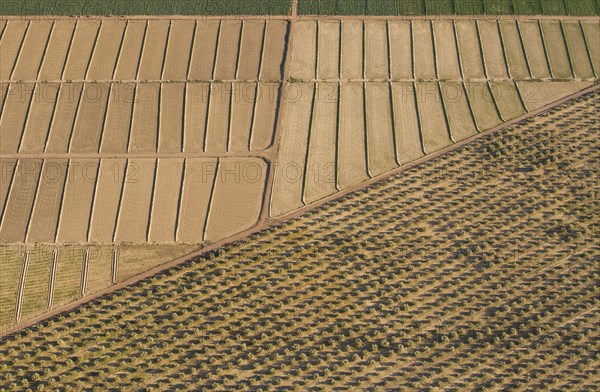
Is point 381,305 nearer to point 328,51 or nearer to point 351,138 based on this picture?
point 351,138

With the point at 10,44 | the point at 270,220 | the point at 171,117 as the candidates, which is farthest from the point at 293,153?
the point at 10,44

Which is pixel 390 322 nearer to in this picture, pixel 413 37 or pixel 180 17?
pixel 413 37

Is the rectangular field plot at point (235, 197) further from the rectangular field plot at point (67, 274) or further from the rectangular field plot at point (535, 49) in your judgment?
the rectangular field plot at point (535, 49)

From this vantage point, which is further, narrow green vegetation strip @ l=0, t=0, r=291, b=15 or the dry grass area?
narrow green vegetation strip @ l=0, t=0, r=291, b=15

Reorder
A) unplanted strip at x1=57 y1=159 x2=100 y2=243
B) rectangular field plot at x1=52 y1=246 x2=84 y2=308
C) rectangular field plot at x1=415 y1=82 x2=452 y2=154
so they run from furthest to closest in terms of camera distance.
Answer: rectangular field plot at x1=415 y1=82 x2=452 y2=154 → unplanted strip at x1=57 y1=159 x2=100 y2=243 → rectangular field plot at x1=52 y1=246 x2=84 y2=308

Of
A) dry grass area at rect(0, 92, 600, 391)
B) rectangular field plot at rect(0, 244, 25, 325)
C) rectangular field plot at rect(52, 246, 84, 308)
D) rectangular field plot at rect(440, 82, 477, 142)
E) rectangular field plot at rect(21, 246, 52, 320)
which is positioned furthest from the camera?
rectangular field plot at rect(440, 82, 477, 142)

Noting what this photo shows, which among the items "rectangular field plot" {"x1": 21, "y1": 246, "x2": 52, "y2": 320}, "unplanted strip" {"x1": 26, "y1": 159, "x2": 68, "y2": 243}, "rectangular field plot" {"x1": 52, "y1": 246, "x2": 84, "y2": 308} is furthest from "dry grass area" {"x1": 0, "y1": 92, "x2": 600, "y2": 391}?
"unplanted strip" {"x1": 26, "y1": 159, "x2": 68, "y2": 243}

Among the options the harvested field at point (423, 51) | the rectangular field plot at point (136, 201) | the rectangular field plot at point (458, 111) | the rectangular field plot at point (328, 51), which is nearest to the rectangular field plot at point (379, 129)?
the rectangular field plot at point (328, 51)

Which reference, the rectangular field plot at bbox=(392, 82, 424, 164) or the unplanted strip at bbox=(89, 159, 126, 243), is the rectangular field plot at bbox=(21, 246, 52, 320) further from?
the rectangular field plot at bbox=(392, 82, 424, 164)
